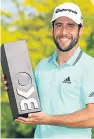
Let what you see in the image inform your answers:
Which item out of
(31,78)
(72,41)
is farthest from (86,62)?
(31,78)

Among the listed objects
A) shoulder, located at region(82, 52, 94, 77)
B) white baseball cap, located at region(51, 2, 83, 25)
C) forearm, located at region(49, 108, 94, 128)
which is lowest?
forearm, located at region(49, 108, 94, 128)

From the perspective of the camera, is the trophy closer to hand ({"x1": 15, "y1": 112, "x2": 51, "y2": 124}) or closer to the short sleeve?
hand ({"x1": 15, "y1": 112, "x2": 51, "y2": 124})

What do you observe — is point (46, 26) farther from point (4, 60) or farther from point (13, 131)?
point (4, 60)

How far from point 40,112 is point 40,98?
153 millimetres

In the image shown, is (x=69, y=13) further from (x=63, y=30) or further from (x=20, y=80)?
(x=20, y=80)

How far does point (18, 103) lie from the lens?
144 inches

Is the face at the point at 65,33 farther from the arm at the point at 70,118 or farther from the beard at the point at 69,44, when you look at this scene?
the arm at the point at 70,118

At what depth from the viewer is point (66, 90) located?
362 cm

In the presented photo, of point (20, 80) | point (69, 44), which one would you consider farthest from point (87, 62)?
point (20, 80)

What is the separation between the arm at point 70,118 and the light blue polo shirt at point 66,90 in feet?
0.17

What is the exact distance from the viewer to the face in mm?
3625

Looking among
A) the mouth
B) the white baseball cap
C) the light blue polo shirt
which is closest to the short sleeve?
the light blue polo shirt

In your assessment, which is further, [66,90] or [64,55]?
[64,55]

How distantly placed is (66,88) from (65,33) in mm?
382
